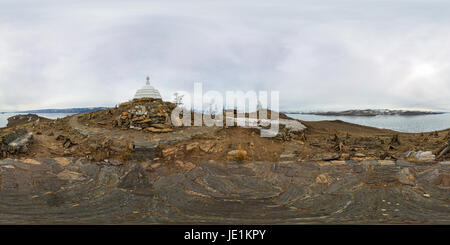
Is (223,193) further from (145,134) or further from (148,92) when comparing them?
(148,92)

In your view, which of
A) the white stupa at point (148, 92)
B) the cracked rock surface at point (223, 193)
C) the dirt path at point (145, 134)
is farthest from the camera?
the white stupa at point (148, 92)

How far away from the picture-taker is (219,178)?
756cm

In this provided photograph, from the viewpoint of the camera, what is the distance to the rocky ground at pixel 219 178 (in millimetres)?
6391

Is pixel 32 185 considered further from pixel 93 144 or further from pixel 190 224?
pixel 190 224

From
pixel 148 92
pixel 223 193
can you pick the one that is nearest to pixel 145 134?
pixel 223 193

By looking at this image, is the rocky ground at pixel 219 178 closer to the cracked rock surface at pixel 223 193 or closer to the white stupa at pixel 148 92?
the cracked rock surface at pixel 223 193

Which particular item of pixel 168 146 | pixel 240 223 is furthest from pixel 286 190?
pixel 168 146

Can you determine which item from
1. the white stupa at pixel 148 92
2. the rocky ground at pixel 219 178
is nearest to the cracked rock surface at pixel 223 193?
the rocky ground at pixel 219 178

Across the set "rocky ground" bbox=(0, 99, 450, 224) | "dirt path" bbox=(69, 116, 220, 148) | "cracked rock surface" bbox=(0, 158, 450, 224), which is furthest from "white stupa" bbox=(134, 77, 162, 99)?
"cracked rock surface" bbox=(0, 158, 450, 224)

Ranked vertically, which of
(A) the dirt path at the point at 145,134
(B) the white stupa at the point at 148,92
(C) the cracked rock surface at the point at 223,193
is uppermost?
(B) the white stupa at the point at 148,92

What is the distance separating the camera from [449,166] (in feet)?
24.3

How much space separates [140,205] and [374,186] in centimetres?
678

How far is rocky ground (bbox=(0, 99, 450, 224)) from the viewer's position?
21.0 ft

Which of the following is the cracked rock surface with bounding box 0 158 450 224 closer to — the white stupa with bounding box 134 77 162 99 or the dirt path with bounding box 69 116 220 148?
the dirt path with bounding box 69 116 220 148
